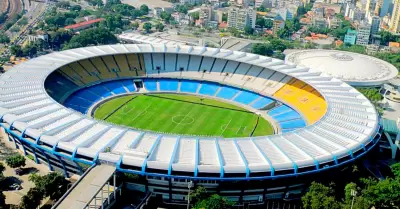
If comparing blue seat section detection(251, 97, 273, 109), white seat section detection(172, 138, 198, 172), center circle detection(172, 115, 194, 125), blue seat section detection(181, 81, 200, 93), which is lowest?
center circle detection(172, 115, 194, 125)

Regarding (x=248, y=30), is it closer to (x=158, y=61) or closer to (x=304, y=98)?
(x=158, y=61)

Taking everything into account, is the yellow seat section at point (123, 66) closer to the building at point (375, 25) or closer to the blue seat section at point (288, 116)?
the blue seat section at point (288, 116)

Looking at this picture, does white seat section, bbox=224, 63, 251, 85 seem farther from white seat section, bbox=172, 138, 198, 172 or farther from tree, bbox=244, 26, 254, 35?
tree, bbox=244, 26, 254, 35

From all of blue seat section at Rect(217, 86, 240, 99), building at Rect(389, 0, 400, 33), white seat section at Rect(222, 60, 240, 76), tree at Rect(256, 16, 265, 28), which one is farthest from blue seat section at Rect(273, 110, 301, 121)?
building at Rect(389, 0, 400, 33)

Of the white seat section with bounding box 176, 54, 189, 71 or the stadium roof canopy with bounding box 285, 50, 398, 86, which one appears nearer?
the white seat section with bounding box 176, 54, 189, 71

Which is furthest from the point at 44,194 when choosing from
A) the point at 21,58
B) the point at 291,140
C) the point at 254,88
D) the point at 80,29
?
the point at 80,29

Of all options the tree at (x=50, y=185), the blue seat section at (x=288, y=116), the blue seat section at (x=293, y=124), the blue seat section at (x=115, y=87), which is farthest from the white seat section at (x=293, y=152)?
the blue seat section at (x=115, y=87)

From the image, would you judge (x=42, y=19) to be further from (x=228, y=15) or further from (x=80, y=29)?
(x=228, y=15)
